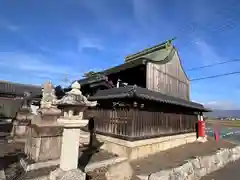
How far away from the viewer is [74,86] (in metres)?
5.61

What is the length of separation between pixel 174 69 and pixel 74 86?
11.3m

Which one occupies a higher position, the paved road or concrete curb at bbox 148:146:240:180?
concrete curb at bbox 148:146:240:180

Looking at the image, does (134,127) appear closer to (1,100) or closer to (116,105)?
(116,105)

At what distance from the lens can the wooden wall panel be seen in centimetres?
1173

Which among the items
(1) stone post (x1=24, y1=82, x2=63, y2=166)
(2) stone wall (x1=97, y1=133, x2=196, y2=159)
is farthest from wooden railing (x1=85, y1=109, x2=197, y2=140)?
(1) stone post (x1=24, y1=82, x2=63, y2=166)

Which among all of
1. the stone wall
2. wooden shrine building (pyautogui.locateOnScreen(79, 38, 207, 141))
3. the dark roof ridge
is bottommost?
the stone wall

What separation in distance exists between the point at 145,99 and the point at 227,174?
7277mm

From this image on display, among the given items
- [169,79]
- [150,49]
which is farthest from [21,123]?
[150,49]

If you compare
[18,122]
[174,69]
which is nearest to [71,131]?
[18,122]

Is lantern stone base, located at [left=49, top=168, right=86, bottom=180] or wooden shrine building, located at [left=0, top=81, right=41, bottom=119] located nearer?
lantern stone base, located at [left=49, top=168, right=86, bottom=180]

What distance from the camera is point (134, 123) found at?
852 centimetres

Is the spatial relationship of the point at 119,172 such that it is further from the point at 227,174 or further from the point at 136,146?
the point at 227,174

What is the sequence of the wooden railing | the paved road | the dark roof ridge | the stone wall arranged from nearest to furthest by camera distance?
the stone wall → the wooden railing → the paved road → the dark roof ridge

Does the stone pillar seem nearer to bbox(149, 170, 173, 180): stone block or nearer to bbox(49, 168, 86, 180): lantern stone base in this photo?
bbox(49, 168, 86, 180): lantern stone base
